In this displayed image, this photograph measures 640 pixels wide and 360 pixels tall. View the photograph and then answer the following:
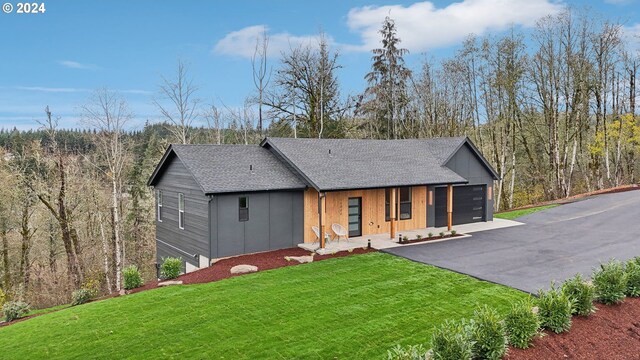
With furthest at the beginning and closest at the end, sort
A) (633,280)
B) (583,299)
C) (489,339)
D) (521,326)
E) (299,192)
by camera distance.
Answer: (299,192)
(633,280)
(583,299)
(521,326)
(489,339)

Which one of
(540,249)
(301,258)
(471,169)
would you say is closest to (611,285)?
(540,249)

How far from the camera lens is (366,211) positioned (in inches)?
663

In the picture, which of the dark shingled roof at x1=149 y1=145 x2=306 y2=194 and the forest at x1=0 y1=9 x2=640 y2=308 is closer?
the dark shingled roof at x1=149 y1=145 x2=306 y2=194

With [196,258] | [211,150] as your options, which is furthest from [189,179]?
[196,258]

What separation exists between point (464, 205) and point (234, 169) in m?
11.3

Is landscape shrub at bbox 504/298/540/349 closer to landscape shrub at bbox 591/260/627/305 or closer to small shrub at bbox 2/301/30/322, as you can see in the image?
landscape shrub at bbox 591/260/627/305

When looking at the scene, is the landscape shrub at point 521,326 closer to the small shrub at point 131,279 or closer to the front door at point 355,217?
the front door at point 355,217

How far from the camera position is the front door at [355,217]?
1653 cm

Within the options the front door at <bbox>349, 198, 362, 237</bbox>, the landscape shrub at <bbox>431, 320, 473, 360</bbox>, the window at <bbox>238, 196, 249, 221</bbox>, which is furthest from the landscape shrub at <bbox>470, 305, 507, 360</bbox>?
the front door at <bbox>349, 198, 362, 237</bbox>

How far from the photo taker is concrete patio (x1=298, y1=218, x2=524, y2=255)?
48.5 feet

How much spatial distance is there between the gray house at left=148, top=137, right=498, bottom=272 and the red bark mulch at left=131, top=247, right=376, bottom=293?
0.42m

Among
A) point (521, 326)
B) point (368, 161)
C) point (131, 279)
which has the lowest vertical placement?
point (131, 279)

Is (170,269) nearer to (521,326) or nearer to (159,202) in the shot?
(159,202)

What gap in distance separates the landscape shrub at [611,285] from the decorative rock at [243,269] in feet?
29.2
